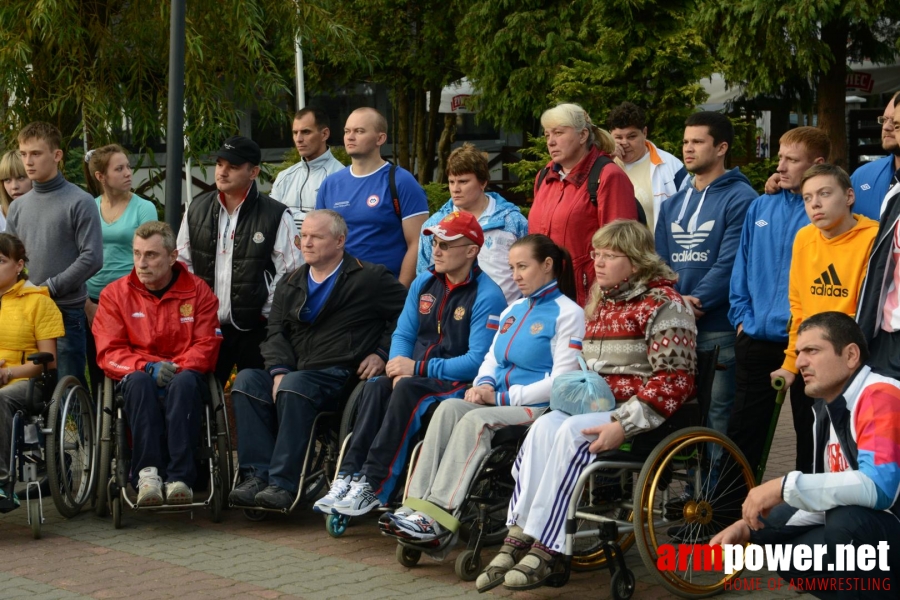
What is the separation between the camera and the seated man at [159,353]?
659cm

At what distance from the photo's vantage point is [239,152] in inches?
288

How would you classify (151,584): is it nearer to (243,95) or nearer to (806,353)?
(806,353)

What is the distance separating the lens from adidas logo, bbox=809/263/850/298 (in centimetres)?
548

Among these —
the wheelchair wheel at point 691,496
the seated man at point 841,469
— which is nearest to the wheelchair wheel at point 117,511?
the wheelchair wheel at point 691,496

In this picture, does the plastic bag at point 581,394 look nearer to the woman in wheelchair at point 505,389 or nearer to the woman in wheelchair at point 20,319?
the woman in wheelchair at point 505,389

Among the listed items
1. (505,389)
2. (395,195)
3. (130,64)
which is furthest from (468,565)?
(130,64)

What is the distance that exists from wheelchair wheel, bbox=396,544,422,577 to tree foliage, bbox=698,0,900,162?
10.6 m

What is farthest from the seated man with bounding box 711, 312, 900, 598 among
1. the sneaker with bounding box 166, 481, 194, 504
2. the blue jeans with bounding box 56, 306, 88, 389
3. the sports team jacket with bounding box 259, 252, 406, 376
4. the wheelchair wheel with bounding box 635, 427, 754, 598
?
the blue jeans with bounding box 56, 306, 88, 389

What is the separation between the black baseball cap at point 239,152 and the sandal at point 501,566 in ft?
10.2

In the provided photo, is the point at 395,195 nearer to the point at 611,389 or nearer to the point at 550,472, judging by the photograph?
the point at 611,389

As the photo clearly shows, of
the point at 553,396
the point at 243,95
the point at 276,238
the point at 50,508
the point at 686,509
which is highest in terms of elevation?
the point at 243,95

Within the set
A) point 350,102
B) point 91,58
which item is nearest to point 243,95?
point 91,58

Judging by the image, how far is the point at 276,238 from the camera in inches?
287

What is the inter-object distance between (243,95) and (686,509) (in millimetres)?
7034
